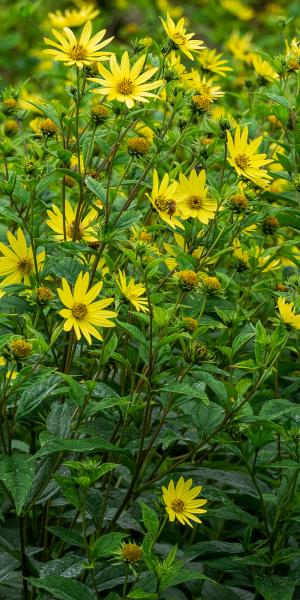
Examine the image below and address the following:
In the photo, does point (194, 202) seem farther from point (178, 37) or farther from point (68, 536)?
point (68, 536)

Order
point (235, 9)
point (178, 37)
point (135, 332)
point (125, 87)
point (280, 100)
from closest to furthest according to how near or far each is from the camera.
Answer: point (135, 332) < point (125, 87) < point (178, 37) < point (280, 100) < point (235, 9)

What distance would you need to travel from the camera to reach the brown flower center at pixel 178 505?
55.0 inches

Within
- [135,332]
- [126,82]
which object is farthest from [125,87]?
[135,332]

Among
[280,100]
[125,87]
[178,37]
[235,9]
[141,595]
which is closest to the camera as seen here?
[141,595]

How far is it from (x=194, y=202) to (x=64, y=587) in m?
0.65

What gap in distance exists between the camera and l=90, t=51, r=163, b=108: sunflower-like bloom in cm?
141

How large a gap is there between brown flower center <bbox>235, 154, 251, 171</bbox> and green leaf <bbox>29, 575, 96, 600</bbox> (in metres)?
0.72

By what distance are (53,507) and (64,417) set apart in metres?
0.29

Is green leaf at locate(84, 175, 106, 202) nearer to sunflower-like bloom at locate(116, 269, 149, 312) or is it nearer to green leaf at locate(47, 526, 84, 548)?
sunflower-like bloom at locate(116, 269, 149, 312)

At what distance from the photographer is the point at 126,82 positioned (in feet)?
4.73

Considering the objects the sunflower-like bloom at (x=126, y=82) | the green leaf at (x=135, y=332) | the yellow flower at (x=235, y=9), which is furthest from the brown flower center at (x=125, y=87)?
the yellow flower at (x=235, y=9)

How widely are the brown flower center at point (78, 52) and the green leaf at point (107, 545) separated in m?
0.75

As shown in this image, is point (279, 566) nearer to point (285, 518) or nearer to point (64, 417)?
point (285, 518)

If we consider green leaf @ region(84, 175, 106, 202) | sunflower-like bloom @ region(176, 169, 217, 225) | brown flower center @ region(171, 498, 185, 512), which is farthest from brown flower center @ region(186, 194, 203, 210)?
brown flower center @ region(171, 498, 185, 512)
